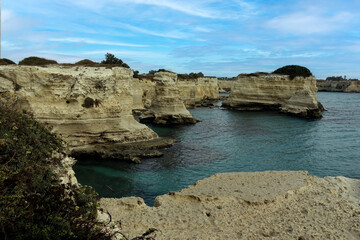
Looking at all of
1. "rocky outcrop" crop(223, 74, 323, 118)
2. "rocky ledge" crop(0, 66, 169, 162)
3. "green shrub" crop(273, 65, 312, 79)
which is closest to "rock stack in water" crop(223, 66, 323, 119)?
"rocky outcrop" crop(223, 74, 323, 118)

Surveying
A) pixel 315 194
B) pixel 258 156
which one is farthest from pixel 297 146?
pixel 315 194

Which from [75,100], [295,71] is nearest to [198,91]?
[295,71]

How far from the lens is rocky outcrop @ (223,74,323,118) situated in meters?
52.1

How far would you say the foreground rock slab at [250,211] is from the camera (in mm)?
8516

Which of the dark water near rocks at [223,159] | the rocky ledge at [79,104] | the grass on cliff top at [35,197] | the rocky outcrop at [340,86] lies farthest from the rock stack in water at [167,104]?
the rocky outcrop at [340,86]

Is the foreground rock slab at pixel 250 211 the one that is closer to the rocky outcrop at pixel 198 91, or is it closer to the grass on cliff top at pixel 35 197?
the grass on cliff top at pixel 35 197

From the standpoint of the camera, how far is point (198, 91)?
72.6 metres

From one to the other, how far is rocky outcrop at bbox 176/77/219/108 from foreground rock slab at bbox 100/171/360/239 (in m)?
48.0

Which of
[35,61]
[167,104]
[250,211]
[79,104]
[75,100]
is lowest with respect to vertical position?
[250,211]

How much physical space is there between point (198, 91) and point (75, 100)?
54.0 metres

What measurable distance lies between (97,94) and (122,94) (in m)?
2.81

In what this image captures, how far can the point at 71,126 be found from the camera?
792 inches

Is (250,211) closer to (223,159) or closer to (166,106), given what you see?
(223,159)

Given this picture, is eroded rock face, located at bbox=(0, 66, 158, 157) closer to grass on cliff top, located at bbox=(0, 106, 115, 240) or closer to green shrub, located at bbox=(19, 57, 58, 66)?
green shrub, located at bbox=(19, 57, 58, 66)
